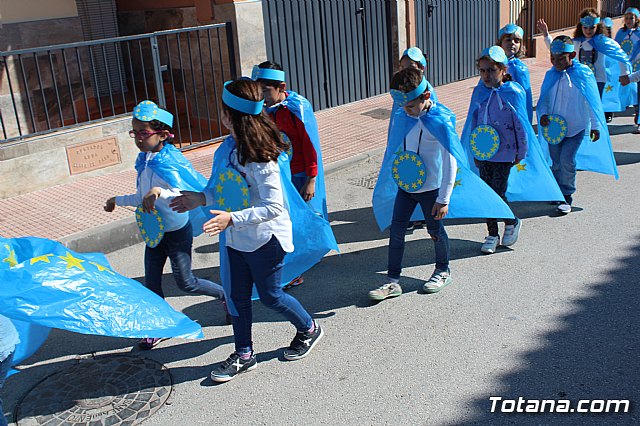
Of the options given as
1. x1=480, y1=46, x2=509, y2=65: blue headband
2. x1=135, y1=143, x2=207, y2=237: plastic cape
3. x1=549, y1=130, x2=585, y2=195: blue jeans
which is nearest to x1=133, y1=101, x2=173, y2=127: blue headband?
x1=135, y1=143, x2=207, y2=237: plastic cape

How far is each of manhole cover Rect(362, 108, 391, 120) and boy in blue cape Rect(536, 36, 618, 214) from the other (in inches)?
178

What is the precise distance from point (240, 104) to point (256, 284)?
108cm

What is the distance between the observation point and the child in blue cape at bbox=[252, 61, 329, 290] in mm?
5117

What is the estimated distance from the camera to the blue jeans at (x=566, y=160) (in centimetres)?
666

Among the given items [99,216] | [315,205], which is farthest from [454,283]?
[99,216]

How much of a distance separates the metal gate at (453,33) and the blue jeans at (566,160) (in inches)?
268

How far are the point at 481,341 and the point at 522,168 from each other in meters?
2.60

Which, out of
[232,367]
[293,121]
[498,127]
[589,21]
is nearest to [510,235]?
[498,127]

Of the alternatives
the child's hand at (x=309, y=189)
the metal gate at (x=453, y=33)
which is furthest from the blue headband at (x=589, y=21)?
the child's hand at (x=309, y=189)

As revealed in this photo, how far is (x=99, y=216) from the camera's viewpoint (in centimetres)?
714

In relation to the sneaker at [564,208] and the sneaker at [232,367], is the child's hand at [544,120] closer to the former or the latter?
the sneaker at [564,208]

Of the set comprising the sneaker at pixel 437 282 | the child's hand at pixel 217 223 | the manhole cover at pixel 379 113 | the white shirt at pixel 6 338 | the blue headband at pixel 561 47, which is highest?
the blue headband at pixel 561 47

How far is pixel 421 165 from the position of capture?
16.0 feet

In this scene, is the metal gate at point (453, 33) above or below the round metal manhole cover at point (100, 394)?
above
